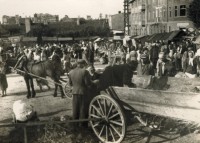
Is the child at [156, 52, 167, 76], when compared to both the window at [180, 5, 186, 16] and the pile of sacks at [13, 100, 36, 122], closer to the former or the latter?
the pile of sacks at [13, 100, 36, 122]

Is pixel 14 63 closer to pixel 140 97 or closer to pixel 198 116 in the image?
pixel 140 97

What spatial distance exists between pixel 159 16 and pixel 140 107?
44.5 metres

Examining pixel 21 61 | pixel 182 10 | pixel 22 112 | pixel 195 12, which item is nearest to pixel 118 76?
pixel 22 112

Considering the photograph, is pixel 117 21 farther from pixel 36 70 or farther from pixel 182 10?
pixel 36 70

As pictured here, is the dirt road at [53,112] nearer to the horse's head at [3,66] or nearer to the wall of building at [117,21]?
the horse's head at [3,66]

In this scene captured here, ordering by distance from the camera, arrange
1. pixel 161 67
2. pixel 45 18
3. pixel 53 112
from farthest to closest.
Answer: pixel 45 18 < pixel 161 67 < pixel 53 112

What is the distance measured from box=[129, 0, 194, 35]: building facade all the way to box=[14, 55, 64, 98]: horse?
111ft

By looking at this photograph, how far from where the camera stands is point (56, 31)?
6231cm

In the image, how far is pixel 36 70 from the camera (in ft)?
43.8

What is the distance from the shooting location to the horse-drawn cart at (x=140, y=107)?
5918 mm

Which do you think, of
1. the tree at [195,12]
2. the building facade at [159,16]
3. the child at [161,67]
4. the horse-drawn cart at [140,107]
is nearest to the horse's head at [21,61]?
the child at [161,67]

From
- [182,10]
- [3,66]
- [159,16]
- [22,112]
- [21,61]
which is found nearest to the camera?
[22,112]

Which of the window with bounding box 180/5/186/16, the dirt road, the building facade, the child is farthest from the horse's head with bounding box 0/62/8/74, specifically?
the window with bounding box 180/5/186/16

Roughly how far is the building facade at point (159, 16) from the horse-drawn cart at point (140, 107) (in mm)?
38072
